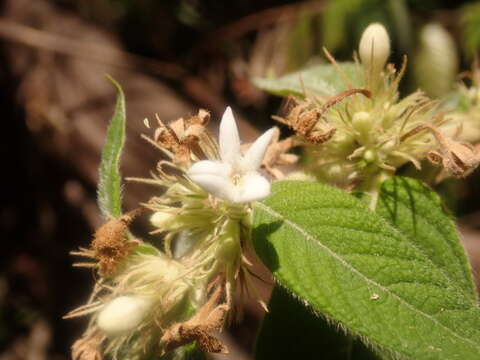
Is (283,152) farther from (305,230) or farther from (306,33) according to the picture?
(306,33)

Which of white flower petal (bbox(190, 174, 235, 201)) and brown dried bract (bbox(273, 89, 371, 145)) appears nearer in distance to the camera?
white flower petal (bbox(190, 174, 235, 201))

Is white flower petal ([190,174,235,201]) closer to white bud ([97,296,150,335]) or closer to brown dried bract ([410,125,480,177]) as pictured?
white bud ([97,296,150,335])

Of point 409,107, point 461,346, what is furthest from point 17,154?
point 461,346

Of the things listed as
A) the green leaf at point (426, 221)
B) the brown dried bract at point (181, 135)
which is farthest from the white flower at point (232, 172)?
the green leaf at point (426, 221)

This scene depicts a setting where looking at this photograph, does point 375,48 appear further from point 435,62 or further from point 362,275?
point 435,62

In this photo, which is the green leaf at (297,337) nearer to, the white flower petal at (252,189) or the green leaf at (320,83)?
the white flower petal at (252,189)

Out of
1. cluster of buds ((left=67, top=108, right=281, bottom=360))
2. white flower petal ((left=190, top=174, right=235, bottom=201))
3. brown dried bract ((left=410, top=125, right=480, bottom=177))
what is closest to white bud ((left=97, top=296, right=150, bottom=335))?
cluster of buds ((left=67, top=108, right=281, bottom=360))

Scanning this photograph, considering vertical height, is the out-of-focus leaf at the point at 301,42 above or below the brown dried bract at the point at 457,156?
below

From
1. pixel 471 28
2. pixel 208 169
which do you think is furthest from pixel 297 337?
pixel 471 28
